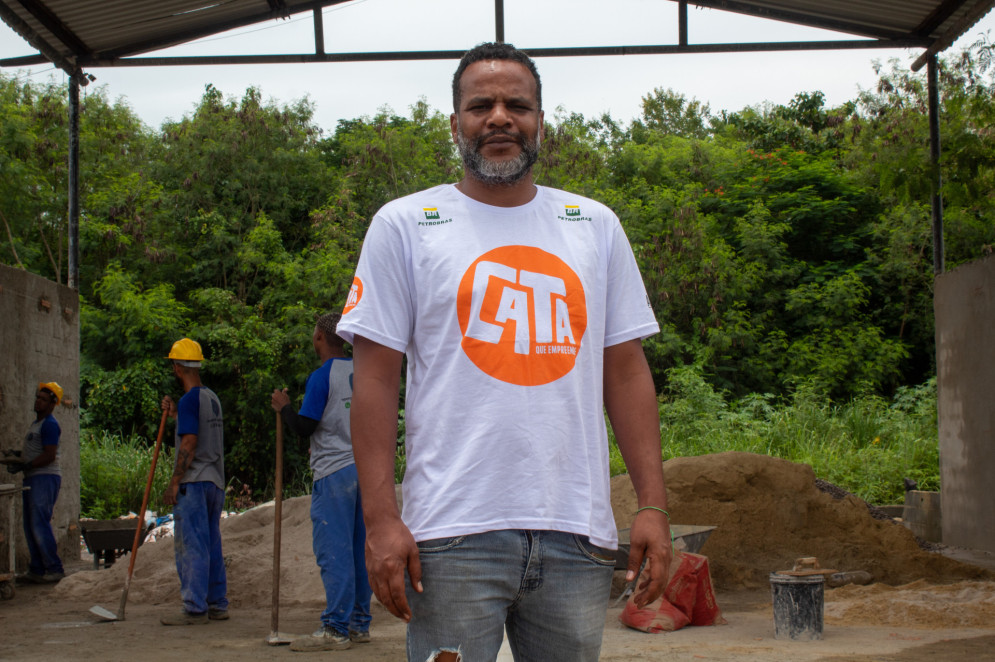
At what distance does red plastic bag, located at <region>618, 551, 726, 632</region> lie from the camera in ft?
22.7

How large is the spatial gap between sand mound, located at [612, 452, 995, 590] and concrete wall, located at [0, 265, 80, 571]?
6.06 m

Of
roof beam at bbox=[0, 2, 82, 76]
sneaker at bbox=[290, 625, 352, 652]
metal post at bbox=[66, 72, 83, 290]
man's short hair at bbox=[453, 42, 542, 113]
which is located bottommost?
sneaker at bbox=[290, 625, 352, 652]

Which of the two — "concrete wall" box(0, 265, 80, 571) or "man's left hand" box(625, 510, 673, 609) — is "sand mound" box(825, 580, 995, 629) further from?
"concrete wall" box(0, 265, 80, 571)

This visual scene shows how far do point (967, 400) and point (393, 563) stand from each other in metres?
9.63

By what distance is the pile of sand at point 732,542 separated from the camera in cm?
886

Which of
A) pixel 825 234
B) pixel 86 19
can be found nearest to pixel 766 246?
pixel 825 234

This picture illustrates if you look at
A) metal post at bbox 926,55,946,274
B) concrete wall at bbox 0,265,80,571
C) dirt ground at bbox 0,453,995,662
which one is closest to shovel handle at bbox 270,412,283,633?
dirt ground at bbox 0,453,995,662

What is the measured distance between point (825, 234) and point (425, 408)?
2062cm

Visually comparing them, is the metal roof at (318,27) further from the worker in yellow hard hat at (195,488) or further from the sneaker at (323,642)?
the sneaker at (323,642)

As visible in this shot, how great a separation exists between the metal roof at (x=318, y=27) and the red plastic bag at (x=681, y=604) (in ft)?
17.6

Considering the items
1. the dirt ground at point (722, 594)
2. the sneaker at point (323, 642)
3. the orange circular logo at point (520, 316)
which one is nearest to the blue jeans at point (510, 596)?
the orange circular logo at point (520, 316)

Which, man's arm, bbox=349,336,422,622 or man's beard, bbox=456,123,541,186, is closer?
man's arm, bbox=349,336,422,622

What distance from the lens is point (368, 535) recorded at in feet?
6.31

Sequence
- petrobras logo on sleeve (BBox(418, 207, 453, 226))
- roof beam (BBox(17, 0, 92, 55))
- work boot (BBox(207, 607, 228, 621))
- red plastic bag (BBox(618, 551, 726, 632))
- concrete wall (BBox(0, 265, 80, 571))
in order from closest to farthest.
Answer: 1. petrobras logo on sleeve (BBox(418, 207, 453, 226))
2. red plastic bag (BBox(618, 551, 726, 632))
3. work boot (BBox(207, 607, 228, 621))
4. roof beam (BBox(17, 0, 92, 55))
5. concrete wall (BBox(0, 265, 80, 571))
